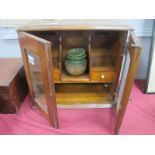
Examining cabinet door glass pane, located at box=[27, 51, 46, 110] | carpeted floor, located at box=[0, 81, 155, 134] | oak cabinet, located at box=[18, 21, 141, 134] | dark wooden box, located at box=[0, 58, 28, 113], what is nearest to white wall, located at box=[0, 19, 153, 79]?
dark wooden box, located at box=[0, 58, 28, 113]

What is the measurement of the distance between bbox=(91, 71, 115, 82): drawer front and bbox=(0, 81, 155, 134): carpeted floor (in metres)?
0.25

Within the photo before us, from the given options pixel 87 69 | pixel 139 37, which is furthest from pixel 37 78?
pixel 139 37

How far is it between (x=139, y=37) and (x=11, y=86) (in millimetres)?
1135

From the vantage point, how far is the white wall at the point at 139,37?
1.62 metres

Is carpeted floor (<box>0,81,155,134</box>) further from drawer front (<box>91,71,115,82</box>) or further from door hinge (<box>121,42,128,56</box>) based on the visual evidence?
door hinge (<box>121,42,128,56</box>)

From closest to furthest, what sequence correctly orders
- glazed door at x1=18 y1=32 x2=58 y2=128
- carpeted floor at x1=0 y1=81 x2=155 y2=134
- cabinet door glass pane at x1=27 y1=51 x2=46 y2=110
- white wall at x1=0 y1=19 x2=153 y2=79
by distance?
glazed door at x1=18 y1=32 x2=58 y2=128, cabinet door glass pane at x1=27 y1=51 x2=46 y2=110, carpeted floor at x1=0 y1=81 x2=155 y2=134, white wall at x1=0 y1=19 x2=153 y2=79

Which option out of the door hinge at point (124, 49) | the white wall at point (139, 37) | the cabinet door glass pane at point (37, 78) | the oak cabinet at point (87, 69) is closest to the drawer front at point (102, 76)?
the oak cabinet at point (87, 69)

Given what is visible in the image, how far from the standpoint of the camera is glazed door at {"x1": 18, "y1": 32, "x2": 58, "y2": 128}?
1020 millimetres

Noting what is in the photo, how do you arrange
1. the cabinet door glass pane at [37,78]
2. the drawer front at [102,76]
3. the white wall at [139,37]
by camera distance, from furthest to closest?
the white wall at [139,37]
the drawer front at [102,76]
the cabinet door glass pane at [37,78]

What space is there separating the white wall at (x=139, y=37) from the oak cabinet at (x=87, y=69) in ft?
1.11

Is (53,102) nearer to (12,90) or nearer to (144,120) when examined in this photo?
(12,90)

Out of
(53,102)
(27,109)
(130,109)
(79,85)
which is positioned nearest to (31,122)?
(27,109)

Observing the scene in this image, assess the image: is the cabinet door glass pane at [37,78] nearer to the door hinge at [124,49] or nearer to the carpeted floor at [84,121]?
the carpeted floor at [84,121]

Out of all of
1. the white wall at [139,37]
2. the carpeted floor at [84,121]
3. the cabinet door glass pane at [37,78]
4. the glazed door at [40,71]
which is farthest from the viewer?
the white wall at [139,37]
